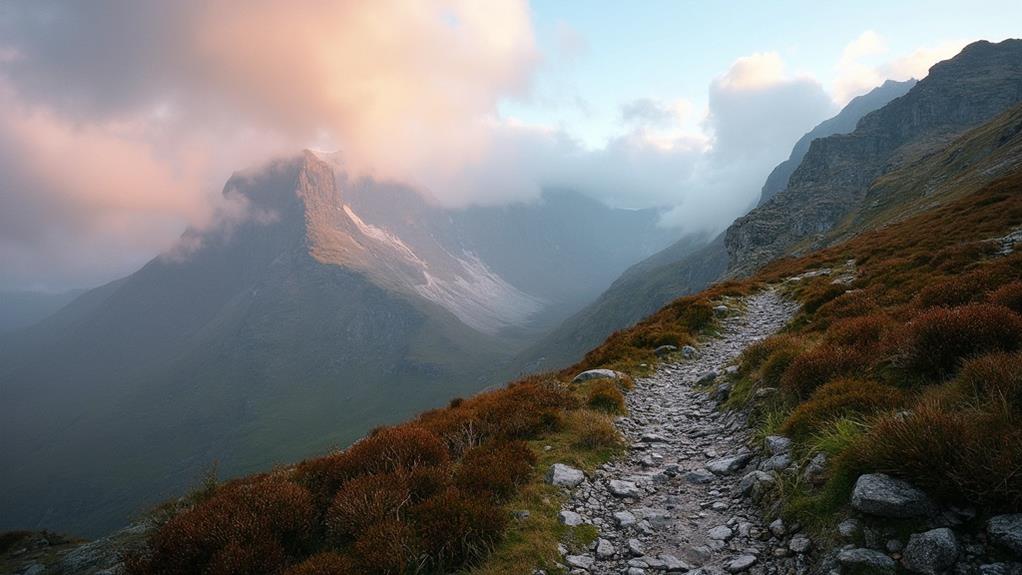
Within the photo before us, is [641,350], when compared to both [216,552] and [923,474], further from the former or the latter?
[216,552]

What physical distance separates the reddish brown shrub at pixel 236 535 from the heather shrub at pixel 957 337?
35.8ft

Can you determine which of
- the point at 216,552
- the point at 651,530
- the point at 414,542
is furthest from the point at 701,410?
the point at 216,552

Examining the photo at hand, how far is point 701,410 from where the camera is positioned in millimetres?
12672

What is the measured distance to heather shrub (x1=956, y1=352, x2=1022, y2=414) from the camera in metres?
5.20

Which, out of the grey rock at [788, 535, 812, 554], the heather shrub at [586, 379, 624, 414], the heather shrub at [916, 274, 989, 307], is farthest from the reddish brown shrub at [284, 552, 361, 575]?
the heather shrub at [916, 274, 989, 307]

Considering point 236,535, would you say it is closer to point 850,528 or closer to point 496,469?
point 496,469

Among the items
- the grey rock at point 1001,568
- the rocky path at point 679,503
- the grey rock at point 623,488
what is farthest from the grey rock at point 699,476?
the grey rock at point 1001,568

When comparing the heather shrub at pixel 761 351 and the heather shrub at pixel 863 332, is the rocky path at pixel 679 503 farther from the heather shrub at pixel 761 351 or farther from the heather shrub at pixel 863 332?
the heather shrub at pixel 863 332

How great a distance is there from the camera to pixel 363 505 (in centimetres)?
705

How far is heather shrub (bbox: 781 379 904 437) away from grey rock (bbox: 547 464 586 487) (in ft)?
13.0

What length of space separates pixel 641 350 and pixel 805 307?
24.1 ft

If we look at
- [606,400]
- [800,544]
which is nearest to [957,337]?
[800,544]

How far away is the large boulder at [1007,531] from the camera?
3.81 meters

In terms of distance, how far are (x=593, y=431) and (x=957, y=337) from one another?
22.7 feet
